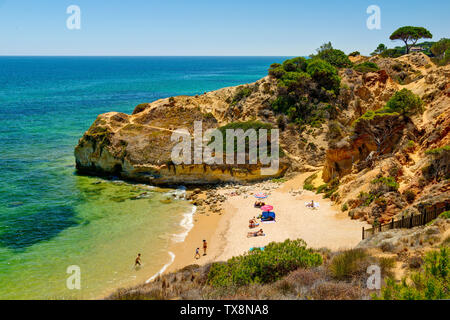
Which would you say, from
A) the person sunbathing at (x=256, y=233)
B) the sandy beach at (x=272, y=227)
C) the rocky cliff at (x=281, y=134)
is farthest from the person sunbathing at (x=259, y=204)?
the rocky cliff at (x=281, y=134)

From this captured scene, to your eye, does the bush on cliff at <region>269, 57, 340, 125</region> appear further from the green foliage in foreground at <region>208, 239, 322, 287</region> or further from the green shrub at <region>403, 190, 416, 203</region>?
the green foliage in foreground at <region>208, 239, 322, 287</region>

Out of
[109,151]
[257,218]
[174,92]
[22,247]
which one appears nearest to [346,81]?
[257,218]

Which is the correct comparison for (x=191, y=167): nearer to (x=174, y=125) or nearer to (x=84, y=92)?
(x=174, y=125)

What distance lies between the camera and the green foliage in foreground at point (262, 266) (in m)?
11.6

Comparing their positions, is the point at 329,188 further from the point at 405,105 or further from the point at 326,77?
the point at 326,77

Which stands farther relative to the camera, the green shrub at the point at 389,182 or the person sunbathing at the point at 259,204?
the person sunbathing at the point at 259,204

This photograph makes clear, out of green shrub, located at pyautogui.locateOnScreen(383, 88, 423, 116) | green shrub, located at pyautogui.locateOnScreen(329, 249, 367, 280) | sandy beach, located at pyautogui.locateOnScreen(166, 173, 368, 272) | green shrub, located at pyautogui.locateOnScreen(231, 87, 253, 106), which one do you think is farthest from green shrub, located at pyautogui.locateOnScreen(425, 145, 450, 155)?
green shrub, located at pyautogui.locateOnScreen(231, 87, 253, 106)

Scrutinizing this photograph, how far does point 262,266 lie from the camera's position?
1202 cm

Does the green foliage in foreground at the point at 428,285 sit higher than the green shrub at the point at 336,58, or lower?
lower

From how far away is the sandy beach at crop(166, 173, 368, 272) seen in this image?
65.4ft

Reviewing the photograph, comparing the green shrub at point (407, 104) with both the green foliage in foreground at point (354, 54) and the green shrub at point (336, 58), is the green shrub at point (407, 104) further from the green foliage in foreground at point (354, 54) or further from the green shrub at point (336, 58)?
the green foliage in foreground at point (354, 54)

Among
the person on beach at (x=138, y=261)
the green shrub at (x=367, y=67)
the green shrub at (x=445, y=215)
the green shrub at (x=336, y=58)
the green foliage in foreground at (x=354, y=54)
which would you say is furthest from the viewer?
the green foliage in foreground at (x=354, y=54)

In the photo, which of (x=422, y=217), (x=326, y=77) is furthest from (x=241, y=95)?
(x=422, y=217)

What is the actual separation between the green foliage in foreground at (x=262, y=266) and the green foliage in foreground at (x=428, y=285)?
3699mm
